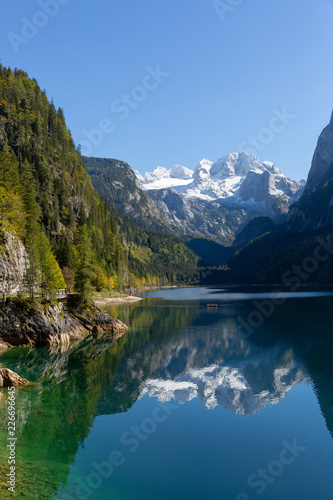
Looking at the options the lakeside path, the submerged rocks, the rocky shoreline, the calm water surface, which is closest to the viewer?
the calm water surface

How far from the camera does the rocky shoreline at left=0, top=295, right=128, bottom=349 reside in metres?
54.8

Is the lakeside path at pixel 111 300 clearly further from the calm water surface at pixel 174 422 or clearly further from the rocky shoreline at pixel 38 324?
the calm water surface at pixel 174 422

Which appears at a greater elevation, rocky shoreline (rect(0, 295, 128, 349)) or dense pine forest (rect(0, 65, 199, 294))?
dense pine forest (rect(0, 65, 199, 294))

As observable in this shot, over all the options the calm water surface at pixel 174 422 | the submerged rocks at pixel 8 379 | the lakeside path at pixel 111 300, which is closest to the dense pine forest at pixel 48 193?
the lakeside path at pixel 111 300

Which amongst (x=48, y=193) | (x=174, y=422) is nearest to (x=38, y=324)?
(x=174, y=422)

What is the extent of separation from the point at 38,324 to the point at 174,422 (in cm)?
3648

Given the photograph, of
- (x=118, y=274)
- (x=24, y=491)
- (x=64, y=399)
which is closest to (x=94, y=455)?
(x=24, y=491)

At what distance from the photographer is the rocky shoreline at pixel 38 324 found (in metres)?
54.8

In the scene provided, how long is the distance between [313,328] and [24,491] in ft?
225

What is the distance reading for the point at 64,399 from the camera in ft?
110

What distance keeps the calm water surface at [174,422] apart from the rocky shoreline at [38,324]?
407 cm

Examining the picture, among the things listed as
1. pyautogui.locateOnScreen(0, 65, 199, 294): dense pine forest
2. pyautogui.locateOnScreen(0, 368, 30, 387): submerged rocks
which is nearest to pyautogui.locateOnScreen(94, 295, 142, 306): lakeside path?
pyautogui.locateOnScreen(0, 65, 199, 294): dense pine forest

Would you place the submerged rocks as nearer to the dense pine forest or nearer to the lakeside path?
the dense pine forest

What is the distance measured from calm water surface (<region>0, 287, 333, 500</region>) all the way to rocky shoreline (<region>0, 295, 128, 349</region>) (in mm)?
4074
